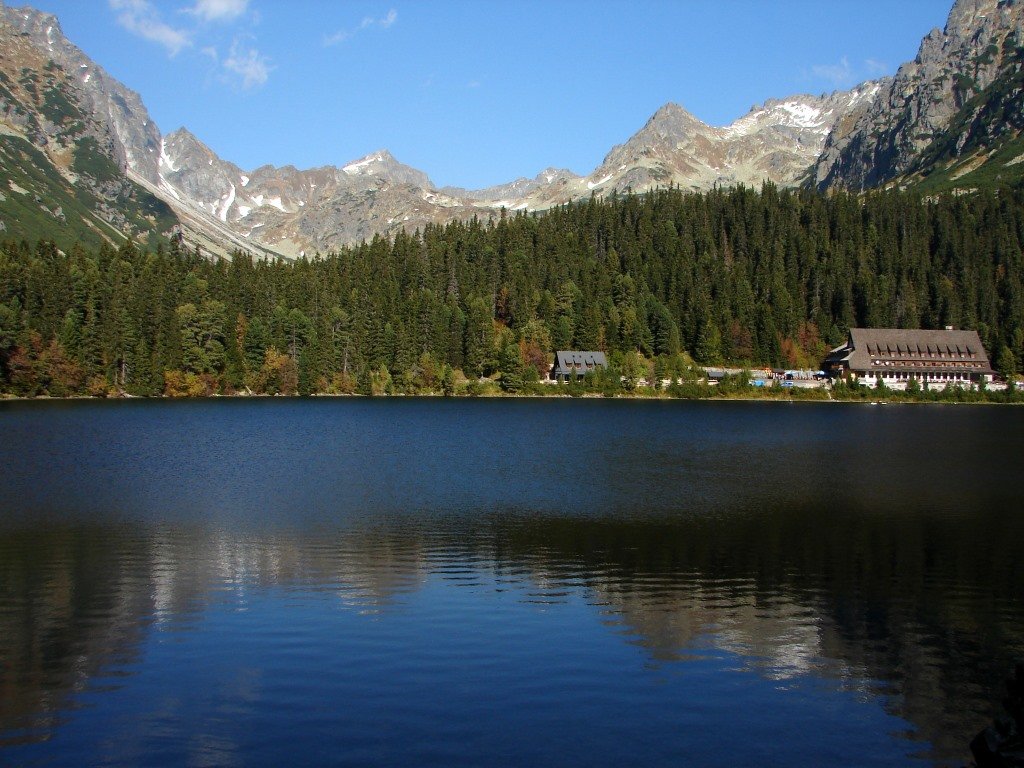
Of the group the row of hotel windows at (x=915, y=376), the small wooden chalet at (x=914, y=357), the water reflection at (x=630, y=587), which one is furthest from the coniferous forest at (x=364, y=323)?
the water reflection at (x=630, y=587)

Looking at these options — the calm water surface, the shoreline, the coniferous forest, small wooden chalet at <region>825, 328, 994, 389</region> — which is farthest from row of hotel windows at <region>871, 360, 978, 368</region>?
the calm water surface

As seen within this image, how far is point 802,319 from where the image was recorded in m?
198

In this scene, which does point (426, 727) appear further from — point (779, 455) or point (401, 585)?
point (779, 455)

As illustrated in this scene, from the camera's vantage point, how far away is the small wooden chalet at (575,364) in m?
170

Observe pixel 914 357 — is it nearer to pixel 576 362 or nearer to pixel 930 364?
pixel 930 364

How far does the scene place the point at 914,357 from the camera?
180 metres

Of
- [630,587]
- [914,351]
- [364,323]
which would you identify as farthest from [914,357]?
[630,587]

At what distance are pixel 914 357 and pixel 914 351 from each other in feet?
5.20

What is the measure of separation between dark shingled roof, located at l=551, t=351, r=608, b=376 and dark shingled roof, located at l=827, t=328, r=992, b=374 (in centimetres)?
5479

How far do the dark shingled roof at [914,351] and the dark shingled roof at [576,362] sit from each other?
2157 inches

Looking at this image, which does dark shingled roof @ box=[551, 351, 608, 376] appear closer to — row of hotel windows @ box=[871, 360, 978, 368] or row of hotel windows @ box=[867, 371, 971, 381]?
row of hotel windows @ box=[867, 371, 971, 381]

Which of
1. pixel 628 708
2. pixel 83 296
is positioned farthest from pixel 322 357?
pixel 628 708

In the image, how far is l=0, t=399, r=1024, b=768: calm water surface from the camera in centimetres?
1688

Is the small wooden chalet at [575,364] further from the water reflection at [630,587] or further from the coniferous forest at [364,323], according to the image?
the water reflection at [630,587]
